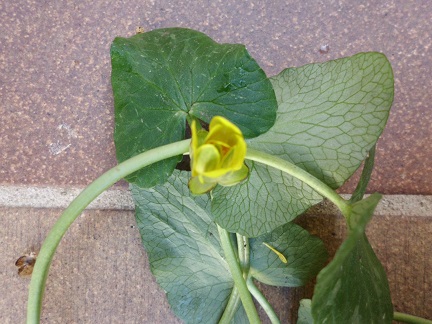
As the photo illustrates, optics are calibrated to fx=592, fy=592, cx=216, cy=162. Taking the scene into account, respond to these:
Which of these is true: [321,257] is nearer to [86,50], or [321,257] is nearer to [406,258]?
[406,258]

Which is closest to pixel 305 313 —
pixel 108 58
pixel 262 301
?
pixel 262 301

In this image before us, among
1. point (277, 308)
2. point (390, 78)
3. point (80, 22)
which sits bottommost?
point (277, 308)

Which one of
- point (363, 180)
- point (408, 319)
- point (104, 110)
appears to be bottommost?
point (408, 319)

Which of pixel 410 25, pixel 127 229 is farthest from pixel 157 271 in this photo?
pixel 410 25

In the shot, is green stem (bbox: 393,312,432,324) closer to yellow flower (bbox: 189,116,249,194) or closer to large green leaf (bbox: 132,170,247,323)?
large green leaf (bbox: 132,170,247,323)

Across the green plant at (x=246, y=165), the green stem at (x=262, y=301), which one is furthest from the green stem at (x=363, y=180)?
the green stem at (x=262, y=301)

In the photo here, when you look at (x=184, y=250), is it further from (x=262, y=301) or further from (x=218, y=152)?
(x=218, y=152)
